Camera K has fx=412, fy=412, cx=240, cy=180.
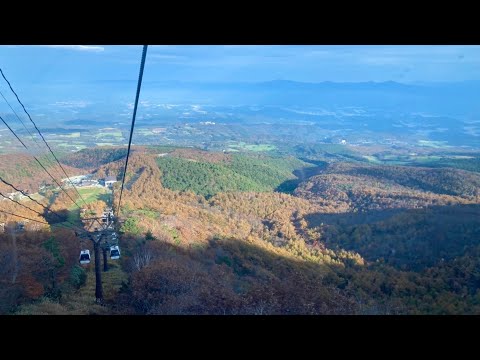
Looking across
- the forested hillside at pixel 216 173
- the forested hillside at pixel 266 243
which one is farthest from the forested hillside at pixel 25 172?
the forested hillside at pixel 216 173

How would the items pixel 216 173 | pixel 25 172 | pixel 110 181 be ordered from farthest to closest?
pixel 216 173 < pixel 110 181 < pixel 25 172

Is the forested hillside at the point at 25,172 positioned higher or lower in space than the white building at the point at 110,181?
higher

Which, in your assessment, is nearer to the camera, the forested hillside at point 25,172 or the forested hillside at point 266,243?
the forested hillside at point 266,243

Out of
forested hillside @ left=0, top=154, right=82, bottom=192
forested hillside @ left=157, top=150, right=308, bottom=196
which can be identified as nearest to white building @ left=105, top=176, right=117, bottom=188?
forested hillside @ left=0, top=154, right=82, bottom=192

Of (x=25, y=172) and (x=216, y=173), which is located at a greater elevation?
(x=25, y=172)

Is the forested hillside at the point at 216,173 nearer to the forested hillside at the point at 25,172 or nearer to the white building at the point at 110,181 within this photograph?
the white building at the point at 110,181

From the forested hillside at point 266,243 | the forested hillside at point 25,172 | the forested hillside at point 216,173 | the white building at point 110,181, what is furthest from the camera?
the forested hillside at point 216,173

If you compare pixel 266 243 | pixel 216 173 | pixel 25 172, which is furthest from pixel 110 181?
pixel 266 243

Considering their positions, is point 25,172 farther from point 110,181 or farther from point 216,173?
point 216,173

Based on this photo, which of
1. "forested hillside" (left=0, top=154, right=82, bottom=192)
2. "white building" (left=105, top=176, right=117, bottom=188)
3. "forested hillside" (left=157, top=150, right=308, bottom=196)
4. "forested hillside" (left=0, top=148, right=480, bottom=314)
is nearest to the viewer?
"forested hillside" (left=0, top=148, right=480, bottom=314)

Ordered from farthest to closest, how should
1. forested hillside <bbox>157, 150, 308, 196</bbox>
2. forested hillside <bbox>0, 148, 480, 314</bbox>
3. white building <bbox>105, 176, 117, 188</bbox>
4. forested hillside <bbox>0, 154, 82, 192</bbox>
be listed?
1. forested hillside <bbox>157, 150, 308, 196</bbox>
2. white building <bbox>105, 176, 117, 188</bbox>
3. forested hillside <bbox>0, 154, 82, 192</bbox>
4. forested hillside <bbox>0, 148, 480, 314</bbox>

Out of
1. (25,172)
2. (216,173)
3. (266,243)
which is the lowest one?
(266,243)

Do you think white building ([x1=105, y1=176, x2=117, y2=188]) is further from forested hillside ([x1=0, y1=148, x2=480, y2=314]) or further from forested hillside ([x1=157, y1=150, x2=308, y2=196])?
forested hillside ([x1=157, y1=150, x2=308, y2=196])
